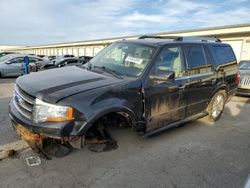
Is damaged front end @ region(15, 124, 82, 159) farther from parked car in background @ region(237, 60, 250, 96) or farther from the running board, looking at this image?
parked car in background @ region(237, 60, 250, 96)

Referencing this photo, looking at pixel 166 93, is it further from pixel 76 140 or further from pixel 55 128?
pixel 55 128

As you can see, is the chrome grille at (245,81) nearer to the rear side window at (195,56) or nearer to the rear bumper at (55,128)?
the rear side window at (195,56)

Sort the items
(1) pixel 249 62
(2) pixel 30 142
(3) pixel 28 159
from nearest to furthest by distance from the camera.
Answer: (2) pixel 30 142 < (3) pixel 28 159 < (1) pixel 249 62

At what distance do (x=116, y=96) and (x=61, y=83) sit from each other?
800 mm

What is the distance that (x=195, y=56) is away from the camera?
13.8 ft

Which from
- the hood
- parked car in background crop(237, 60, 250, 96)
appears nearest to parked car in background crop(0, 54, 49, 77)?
the hood

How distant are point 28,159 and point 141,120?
6.05 feet

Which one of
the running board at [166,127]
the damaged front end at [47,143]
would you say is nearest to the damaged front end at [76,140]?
the damaged front end at [47,143]

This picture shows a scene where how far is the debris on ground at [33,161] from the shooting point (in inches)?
119

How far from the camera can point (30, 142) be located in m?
2.89

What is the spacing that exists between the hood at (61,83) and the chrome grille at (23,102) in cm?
7

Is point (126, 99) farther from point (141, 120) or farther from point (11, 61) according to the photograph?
point (11, 61)

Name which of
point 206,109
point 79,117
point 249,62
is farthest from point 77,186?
point 249,62

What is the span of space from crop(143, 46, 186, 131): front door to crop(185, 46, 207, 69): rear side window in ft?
0.70
